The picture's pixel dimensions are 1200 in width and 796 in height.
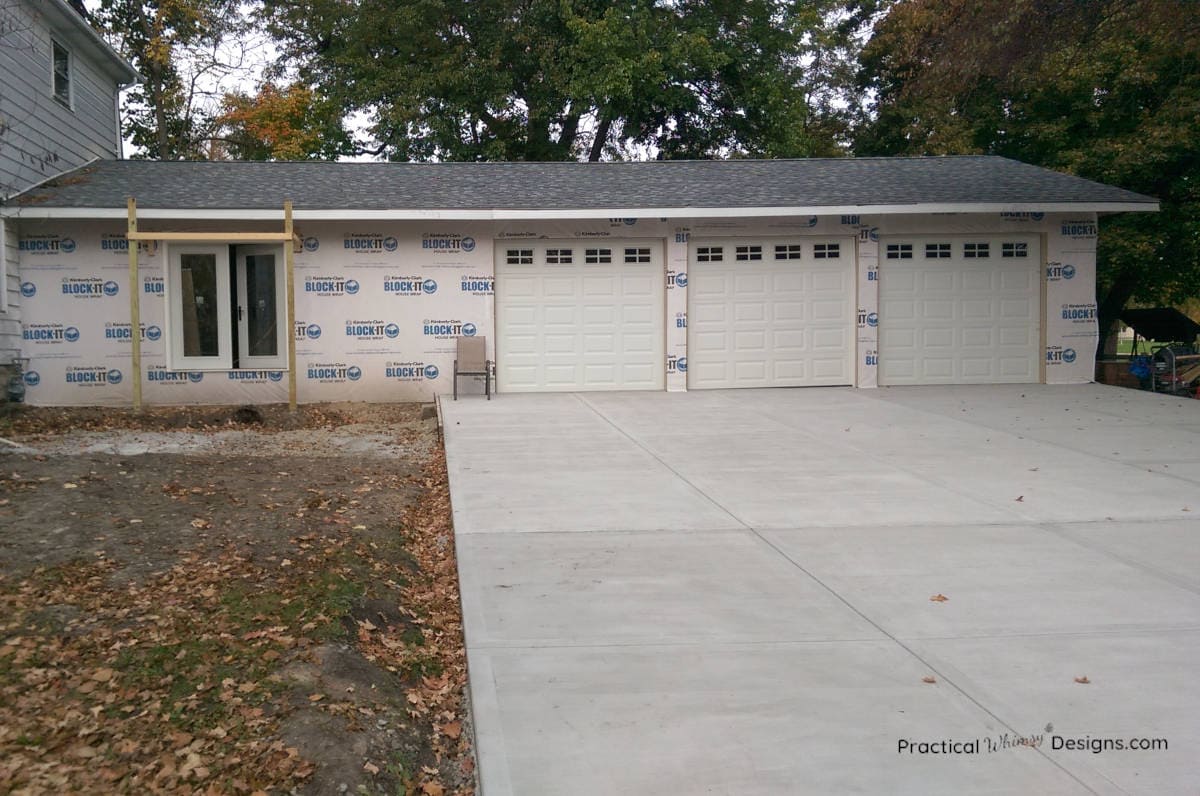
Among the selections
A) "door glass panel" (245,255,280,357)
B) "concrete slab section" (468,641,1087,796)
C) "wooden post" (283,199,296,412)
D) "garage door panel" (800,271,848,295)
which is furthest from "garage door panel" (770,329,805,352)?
"concrete slab section" (468,641,1087,796)

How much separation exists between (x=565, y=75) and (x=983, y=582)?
20.8 meters

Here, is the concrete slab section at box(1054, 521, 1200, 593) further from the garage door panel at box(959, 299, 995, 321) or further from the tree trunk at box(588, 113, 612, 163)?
the tree trunk at box(588, 113, 612, 163)

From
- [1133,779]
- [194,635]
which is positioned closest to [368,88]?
[194,635]

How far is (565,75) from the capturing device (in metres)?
24.7

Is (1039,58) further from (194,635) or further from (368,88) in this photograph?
(368,88)

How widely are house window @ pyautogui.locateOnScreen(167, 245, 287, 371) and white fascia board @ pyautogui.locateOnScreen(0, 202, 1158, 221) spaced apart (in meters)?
0.89

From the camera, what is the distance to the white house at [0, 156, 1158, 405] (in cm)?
1496

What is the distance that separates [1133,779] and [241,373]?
544 inches

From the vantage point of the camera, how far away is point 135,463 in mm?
9086

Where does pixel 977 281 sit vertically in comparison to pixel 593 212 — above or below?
below

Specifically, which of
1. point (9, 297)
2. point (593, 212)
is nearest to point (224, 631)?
point (593, 212)

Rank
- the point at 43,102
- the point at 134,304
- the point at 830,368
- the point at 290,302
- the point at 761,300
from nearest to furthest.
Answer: the point at 134,304
the point at 290,302
the point at 43,102
the point at 761,300
the point at 830,368

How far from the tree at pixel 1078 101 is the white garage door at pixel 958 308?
243 cm

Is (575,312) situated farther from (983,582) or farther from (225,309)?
(983,582)
